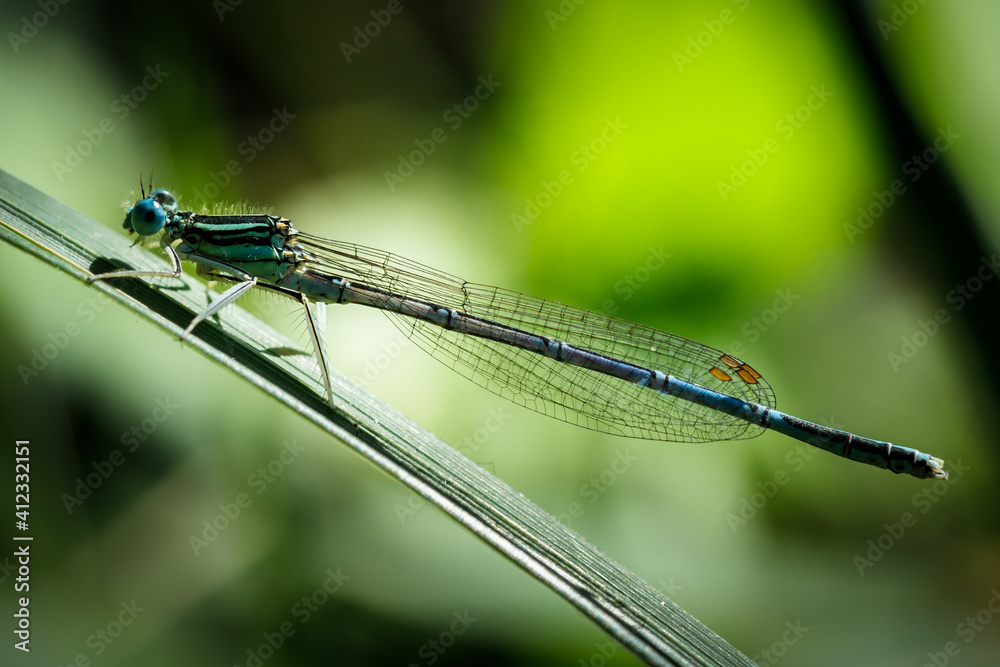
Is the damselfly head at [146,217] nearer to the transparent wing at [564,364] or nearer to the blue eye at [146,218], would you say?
the blue eye at [146,218]

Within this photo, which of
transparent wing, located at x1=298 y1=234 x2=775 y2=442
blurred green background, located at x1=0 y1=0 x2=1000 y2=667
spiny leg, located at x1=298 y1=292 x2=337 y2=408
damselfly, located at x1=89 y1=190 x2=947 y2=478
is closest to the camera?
spiny leg, located at x1=298 y1=292 x2=337 y2=408

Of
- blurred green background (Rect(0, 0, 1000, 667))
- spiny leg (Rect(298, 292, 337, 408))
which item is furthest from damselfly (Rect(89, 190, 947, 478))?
spiny leg (Rect(298, 292, 337, 408))

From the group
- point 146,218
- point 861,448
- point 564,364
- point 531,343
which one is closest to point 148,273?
point 146,218

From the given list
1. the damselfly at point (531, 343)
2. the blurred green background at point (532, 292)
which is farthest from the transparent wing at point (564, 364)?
the blurred green background at point (532, 292)

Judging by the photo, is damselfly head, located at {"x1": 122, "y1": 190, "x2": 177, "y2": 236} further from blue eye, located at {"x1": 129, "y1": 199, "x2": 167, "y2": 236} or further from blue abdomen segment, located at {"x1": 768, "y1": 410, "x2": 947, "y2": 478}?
blue abdomen segment, located at {"x1": 768, "y1": 410, "x2": 947, "y2": 478}

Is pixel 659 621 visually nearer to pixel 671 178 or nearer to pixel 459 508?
pixel 459 508
